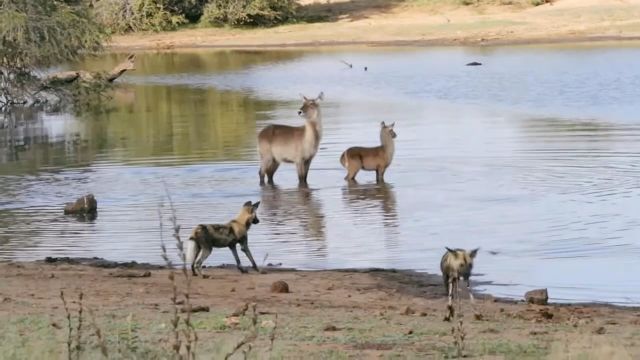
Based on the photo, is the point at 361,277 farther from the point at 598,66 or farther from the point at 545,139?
the point at 598,66

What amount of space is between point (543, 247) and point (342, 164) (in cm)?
625

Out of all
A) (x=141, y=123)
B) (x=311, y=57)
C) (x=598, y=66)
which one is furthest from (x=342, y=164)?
(x=311, y=57)

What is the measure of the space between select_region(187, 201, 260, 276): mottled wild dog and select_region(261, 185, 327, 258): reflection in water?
1.82 meters

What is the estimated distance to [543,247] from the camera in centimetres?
1362

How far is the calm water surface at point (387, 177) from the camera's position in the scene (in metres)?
13.8

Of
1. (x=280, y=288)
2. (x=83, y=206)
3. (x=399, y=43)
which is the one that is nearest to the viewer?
(x=280, y=288)

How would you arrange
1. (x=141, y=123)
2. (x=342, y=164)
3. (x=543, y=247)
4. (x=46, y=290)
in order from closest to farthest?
(x=46, y=290), (x=543, y=247), (x=342, y=164), (x=141, y=123)

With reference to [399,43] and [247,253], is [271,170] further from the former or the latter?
[399,43]

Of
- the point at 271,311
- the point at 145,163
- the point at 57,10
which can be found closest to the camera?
the point at 271,311

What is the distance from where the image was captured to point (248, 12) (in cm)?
5803

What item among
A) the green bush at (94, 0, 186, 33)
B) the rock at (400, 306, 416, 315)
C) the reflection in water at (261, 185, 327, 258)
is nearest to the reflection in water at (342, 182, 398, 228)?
the reflection in water at (261, 185, 327, 258)

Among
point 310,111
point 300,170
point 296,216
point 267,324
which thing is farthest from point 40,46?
point 267,324

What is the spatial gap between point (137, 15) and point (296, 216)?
145 feet

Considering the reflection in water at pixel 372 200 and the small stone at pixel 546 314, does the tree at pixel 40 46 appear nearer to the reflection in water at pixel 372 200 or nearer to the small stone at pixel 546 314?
the reflection in water at pixel 372 200
